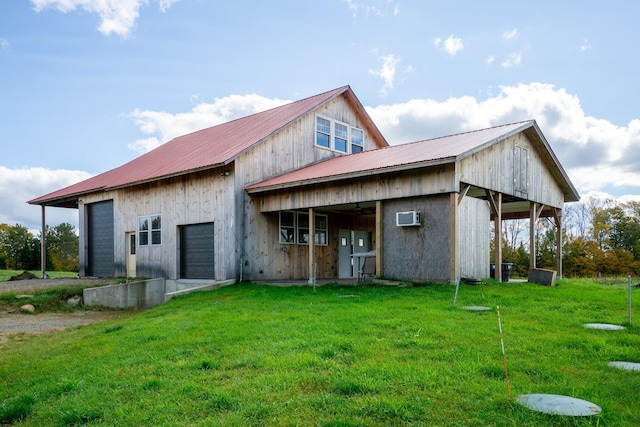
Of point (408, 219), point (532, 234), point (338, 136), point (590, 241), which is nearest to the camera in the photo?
point (408, 219)

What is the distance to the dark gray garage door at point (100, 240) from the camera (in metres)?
20.7

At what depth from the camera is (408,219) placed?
12.6 m

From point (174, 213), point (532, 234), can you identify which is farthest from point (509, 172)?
point (174, 213)

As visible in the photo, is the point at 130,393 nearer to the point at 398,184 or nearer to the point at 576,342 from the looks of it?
the point at 576,342

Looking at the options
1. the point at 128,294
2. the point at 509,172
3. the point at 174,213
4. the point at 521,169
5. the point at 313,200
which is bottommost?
the point at 128,294

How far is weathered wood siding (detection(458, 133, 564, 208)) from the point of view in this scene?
12.8 meters

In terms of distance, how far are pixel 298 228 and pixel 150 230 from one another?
19.0ft

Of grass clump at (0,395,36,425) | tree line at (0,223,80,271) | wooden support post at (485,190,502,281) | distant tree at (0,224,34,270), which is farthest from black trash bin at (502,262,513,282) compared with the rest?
distant tree at (0,224,34,270)

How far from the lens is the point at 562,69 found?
42.9 feet

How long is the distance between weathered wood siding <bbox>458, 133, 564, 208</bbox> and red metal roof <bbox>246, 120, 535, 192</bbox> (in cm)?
41

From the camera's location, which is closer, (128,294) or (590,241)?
(128,294)

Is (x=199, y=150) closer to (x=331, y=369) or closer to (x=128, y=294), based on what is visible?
(x=128, y=294)

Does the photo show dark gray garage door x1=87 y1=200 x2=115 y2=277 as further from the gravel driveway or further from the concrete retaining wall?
the gravel driveway

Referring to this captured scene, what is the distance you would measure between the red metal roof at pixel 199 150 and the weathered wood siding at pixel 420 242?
17.4 feet
